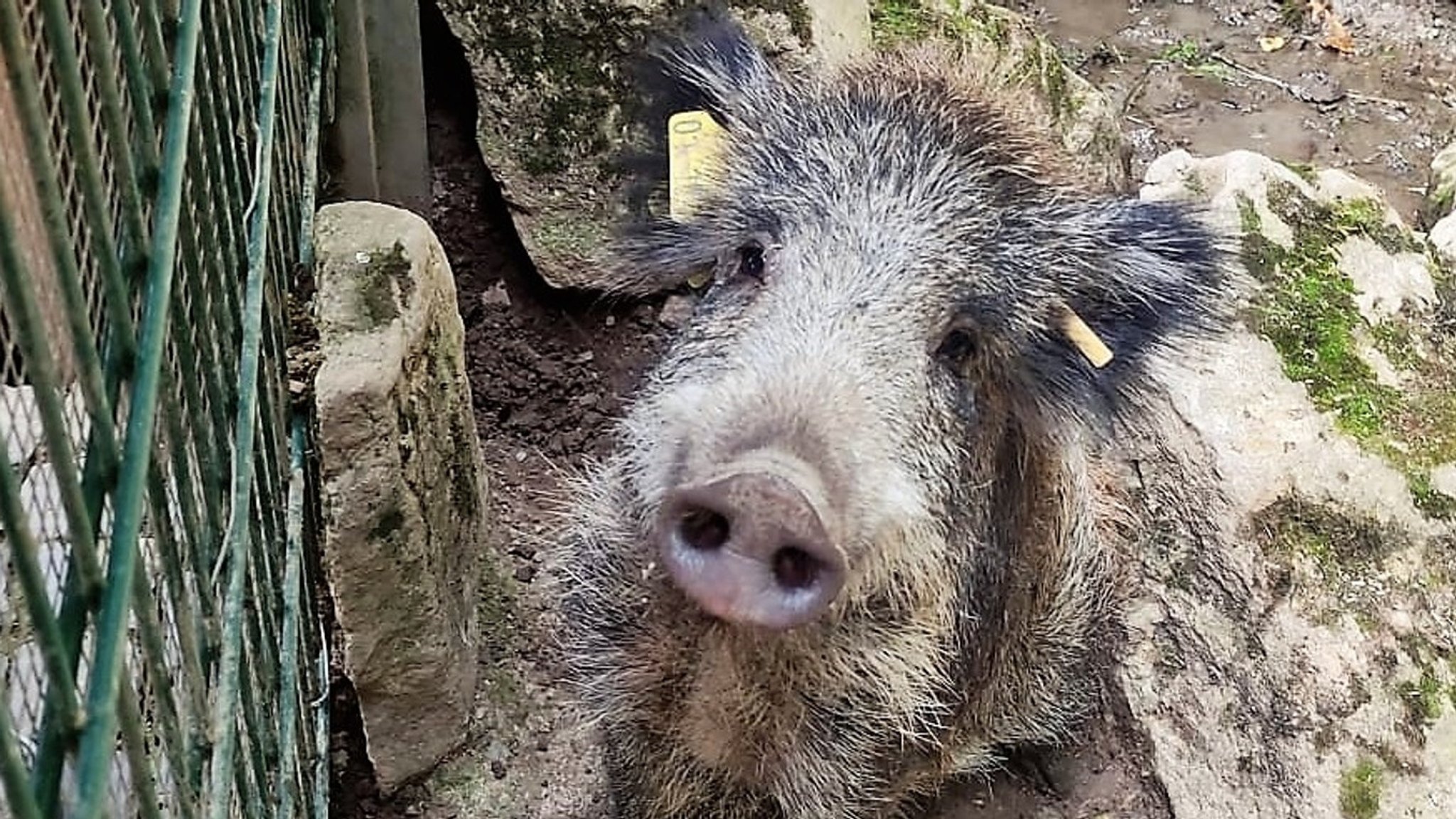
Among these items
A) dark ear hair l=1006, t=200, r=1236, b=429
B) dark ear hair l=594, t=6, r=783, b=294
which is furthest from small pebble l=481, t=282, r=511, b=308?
dark ear hair l=1006, t=200, r=1236, b=429

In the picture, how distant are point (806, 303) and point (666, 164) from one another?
796 millimetres

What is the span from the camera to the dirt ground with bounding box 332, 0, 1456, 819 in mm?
3301

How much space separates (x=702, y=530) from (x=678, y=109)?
1280 mm

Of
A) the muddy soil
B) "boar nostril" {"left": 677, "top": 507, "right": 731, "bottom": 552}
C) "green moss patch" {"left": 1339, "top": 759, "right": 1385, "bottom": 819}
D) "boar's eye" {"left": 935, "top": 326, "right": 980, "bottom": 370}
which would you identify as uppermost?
"boar's eye" {"left": 935, "top": 326, "right": 980, "bottom": 370}

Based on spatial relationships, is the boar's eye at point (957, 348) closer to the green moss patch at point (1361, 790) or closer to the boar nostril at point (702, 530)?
the boar nostril at point (702, 530)

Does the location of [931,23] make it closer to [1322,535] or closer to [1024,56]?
[1024,56]

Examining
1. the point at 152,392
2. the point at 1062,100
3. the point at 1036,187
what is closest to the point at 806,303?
the point at 1036,187

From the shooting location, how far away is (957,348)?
9.07 feet

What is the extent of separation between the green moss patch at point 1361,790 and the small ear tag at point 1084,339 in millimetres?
954

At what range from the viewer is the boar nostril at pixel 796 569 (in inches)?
84.4

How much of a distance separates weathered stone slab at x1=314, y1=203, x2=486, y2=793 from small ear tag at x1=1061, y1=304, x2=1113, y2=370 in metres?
1.12

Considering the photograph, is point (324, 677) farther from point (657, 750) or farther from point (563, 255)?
point (563, 255)

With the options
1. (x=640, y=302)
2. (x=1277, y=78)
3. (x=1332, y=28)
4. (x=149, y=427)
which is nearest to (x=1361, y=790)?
(x=640, y=302)

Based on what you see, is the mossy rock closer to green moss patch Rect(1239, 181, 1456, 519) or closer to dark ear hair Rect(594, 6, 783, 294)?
green moss patch Rect(1239, 181, 1456, 519)
